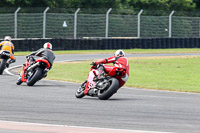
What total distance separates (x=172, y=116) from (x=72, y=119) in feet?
5.74

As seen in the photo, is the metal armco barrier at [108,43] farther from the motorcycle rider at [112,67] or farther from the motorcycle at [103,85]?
the motorcycle rider at [112,67]

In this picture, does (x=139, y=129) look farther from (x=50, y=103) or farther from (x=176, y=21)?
(x=176, y=21)

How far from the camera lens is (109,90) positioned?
36.3 feet

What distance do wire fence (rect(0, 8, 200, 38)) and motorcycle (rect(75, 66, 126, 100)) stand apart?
19.8 m

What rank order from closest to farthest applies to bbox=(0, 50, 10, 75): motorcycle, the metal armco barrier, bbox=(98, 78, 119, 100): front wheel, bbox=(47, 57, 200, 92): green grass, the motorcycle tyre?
1. bbox=(98, 78, 119, 100): front wheel
2. the motorcycle tyre
3. bbox=(47, 57, 200, 92): green grass
4. bbox=(0, 50, 10, 75): motorcycle
5. the metal armco barrier

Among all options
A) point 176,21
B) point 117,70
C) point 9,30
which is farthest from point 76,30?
point 117,70

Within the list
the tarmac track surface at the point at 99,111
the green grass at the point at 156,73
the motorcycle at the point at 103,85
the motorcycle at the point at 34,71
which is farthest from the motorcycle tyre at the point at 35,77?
the motorcycle at the point at 103,85

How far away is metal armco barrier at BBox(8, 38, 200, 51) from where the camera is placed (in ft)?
96.4

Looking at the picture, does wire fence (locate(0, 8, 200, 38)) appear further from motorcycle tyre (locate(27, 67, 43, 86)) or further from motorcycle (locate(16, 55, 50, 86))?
motorcycle tyre (locate(27, 67, 43, 86))

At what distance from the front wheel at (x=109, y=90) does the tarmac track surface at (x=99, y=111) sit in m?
0.16

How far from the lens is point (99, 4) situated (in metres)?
45.0

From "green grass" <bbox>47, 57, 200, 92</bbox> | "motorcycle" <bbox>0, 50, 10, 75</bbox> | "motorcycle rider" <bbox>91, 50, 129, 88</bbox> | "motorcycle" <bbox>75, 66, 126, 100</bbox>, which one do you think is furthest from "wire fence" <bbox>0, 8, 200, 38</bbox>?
"motorcycle rider" <bbox>91, 50, 129, 88</bbox>

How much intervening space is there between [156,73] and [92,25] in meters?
14.6

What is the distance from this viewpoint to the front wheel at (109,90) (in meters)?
11.0
